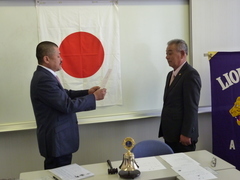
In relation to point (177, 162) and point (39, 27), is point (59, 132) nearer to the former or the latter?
point (177, 162)

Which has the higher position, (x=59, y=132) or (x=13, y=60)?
(x=13, y=60)

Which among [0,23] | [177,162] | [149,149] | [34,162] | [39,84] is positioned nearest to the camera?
[177,162]

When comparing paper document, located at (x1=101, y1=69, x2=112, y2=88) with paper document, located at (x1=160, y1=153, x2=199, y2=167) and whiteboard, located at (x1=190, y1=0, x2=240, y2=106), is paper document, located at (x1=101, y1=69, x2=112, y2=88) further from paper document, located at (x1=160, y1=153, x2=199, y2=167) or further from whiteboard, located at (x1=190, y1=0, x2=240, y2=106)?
paper document, located at (x1=160, y1=153, x2=199, y2=167)

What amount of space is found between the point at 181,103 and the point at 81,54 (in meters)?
1.14

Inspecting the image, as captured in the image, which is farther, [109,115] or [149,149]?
[109,115]

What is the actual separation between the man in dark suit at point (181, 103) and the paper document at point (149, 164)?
63cm

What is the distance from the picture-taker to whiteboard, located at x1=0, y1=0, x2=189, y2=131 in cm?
269

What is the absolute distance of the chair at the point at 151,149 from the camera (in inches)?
87.4

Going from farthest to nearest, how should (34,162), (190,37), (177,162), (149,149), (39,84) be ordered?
(190,37)
(34,162)
(149,149)
(39,84)
(177,162)

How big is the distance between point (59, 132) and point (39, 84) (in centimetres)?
41

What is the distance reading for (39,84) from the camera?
2119mm

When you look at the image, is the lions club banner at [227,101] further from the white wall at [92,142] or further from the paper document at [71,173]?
the paper document at [71,173]

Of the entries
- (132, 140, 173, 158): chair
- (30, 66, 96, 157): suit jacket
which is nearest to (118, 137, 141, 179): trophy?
(132, 140, 173, 158): chair

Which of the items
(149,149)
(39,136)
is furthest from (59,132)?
(149,149)
